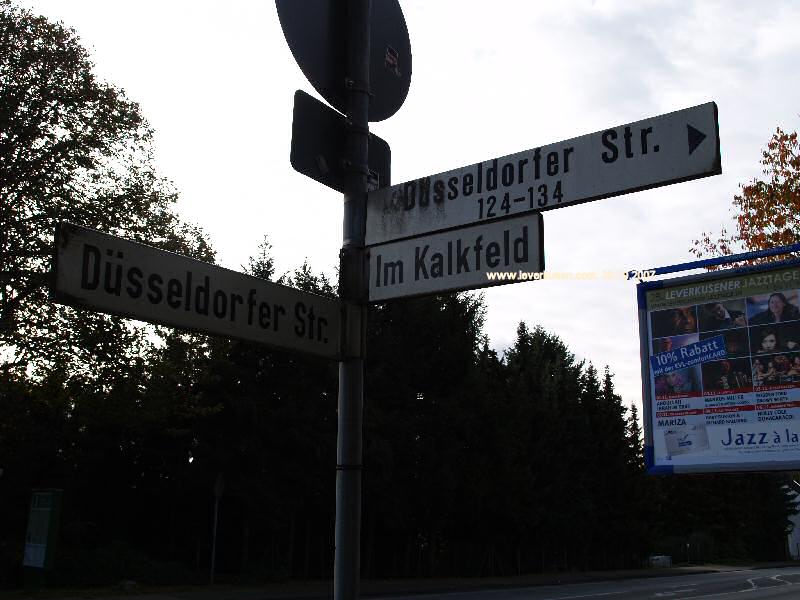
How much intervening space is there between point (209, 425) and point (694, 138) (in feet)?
79.8

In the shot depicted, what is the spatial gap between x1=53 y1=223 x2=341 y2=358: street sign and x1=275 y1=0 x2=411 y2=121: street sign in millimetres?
962

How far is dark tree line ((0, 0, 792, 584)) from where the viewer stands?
19.2 meters

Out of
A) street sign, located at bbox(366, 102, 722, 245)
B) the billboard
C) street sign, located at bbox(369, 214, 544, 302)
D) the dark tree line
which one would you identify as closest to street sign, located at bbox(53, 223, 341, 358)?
street sign, located at bbox(369, 214, 544, 302)

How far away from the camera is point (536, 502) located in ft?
128

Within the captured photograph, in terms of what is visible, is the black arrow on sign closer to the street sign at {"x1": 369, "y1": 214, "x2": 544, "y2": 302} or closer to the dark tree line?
the street sign at {"x1": 369, "y1": 214, "x2": 544, "y2": 302}

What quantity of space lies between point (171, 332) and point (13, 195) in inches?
190

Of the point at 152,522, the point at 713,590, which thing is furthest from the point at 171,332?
the point at 713,590

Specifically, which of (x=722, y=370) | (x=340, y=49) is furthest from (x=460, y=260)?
(x=722, y=370)

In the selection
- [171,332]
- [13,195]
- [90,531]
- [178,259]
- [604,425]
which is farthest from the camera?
[604,425]

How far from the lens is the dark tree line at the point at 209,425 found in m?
19.2

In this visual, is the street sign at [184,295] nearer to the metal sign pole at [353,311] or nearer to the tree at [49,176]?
the metal sign pole at [353,311]

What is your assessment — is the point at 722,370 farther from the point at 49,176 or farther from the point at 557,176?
the point at 49,176

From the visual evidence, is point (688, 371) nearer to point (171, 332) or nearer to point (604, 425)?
point (171, 332)

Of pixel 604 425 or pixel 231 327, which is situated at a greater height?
pixel 604 425
